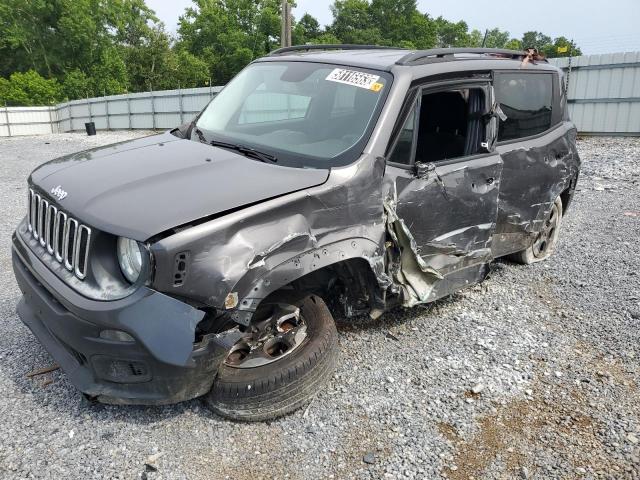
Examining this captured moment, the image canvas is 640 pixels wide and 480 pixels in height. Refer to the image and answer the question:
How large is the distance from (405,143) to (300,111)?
0.83 m

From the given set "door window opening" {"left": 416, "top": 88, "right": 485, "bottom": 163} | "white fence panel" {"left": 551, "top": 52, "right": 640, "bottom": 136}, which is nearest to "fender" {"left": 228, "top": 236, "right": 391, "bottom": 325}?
"door window opening" {"left": 416, "top": 88, "right": 485, "bottom": 163}

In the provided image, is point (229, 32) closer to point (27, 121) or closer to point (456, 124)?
point (27, 121)

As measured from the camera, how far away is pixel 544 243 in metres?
5.29

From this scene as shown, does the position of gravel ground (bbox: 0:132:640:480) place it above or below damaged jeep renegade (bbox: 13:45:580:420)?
below

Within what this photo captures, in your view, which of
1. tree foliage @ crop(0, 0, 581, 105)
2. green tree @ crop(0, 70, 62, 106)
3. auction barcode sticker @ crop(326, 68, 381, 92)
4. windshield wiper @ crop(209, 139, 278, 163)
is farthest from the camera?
tree foliage @ crop(0, 0, 581, 105)

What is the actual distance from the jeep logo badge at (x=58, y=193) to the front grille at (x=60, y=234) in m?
0.06

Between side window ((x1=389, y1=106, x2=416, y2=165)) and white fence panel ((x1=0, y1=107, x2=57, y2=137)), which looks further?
white fence panel ((x1=0, y1=107, x2=57, y2=137))

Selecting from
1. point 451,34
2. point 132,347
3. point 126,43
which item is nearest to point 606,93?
point 132,347

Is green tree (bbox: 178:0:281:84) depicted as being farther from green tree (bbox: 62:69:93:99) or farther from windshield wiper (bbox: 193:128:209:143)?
windshield wiper (bbox: 193:128:209:143)

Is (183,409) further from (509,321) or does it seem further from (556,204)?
(556,204)

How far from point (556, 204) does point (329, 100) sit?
A: 287 cm

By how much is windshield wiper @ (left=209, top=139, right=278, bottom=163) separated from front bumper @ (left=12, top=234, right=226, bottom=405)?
1112mm

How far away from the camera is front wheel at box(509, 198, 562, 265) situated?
5.11 meters

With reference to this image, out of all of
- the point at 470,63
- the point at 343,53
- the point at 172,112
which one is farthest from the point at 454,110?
the point at 172,112
